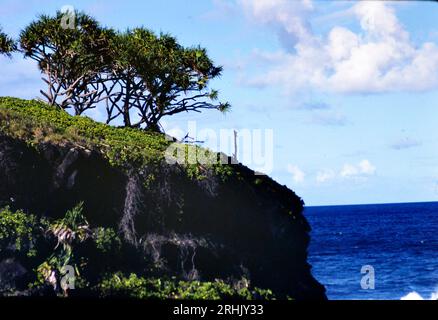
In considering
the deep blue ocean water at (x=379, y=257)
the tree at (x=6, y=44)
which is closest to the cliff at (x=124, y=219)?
the tree at (x=6, y=44)

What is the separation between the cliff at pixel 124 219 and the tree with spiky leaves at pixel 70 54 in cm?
777

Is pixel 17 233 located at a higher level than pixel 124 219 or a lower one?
lower

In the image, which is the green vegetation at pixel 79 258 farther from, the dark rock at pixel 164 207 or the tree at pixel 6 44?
the tree at pixel 6 44

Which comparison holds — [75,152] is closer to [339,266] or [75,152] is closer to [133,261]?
[133,261]

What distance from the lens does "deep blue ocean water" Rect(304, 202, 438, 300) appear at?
138 feet

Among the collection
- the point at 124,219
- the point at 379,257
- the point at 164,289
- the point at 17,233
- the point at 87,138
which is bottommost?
the point at 379,257

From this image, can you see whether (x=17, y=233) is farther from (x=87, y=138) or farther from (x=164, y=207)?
(x=164, y=207)

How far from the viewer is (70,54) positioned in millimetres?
30766

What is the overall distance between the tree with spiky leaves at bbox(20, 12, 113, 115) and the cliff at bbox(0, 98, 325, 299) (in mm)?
7774

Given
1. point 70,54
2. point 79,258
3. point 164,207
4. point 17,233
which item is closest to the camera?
point 17,233

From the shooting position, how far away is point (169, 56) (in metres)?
30.0

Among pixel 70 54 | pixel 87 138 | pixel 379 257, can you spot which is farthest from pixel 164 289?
pixel 379 257

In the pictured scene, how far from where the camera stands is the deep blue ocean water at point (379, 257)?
41.9 metres

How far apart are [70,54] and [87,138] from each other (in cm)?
976
